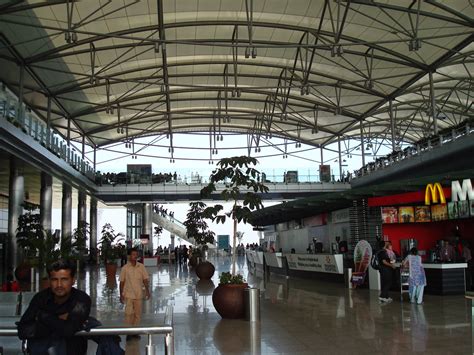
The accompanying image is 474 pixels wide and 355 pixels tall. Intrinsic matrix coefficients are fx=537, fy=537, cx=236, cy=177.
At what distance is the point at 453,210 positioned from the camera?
58.3 feet

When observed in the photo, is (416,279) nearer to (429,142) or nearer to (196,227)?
(196,227)

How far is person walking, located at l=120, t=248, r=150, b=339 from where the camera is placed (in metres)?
8.16

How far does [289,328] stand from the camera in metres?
9.55

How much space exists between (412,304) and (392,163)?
86.1 feet

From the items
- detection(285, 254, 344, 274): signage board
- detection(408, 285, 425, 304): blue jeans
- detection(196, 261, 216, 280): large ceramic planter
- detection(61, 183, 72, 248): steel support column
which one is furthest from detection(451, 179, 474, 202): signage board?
detection(61, 183, 72, 248): steel support column

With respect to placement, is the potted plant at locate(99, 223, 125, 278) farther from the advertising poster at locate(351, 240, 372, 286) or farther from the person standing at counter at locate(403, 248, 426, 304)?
the person standing at counter at locate(403, 248, 426, 304)

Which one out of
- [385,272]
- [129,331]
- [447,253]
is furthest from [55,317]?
[447,253]

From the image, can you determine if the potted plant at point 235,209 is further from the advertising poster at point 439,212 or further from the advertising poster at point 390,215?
the advertising poster at point 439,212

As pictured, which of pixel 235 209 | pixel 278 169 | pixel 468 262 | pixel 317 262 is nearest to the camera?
pixel 235 209

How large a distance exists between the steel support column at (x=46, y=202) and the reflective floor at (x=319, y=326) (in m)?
17.2

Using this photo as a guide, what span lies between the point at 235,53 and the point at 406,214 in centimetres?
1795

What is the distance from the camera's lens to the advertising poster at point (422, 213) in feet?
64.6

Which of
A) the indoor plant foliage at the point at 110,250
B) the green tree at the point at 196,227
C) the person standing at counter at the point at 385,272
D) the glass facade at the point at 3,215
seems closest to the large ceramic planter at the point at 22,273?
the indoor plant foliage at the point at 110,250

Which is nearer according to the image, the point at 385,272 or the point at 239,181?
the point at 239,181
